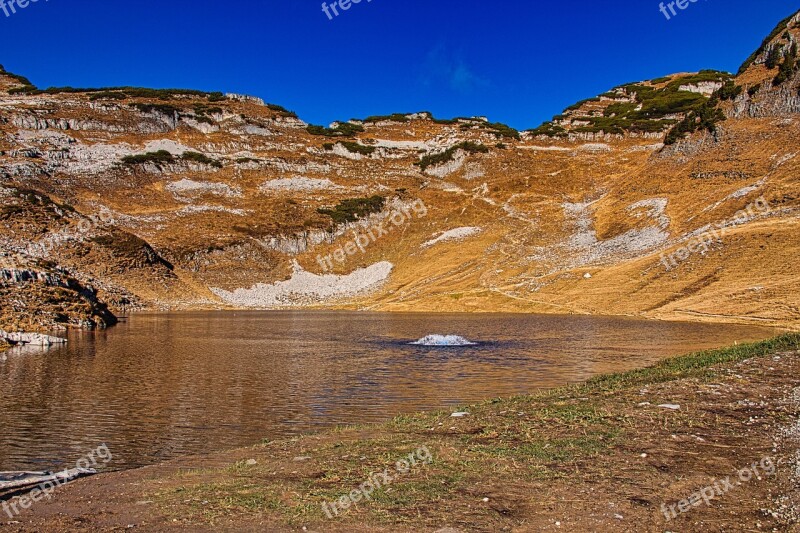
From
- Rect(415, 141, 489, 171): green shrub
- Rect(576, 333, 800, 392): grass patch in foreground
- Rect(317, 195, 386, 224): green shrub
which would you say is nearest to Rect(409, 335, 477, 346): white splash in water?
Rect(576, 333, 800, 392): grass patch in foreground

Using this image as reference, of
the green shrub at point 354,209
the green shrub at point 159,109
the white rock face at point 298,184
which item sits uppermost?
the green shrub at point 159,109

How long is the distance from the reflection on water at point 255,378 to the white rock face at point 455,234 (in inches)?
2771

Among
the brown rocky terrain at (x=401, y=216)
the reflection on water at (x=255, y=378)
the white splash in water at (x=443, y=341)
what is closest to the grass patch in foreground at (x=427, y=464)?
the reflection on water at (x=255, y=378)

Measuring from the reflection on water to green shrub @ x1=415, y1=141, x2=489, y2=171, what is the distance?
5024 inches

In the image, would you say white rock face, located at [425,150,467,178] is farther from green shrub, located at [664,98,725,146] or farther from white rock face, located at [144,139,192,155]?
white rock face, located at [144,139,192,155]

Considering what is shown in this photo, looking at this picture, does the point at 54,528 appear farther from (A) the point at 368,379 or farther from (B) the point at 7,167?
(B) the point at 7,167

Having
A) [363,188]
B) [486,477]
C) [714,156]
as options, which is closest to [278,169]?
[363,188]

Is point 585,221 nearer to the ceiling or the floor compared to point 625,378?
nearer to the ceiling

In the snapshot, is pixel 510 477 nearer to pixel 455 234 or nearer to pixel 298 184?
pixel 455 234

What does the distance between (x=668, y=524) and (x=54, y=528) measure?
1027cm

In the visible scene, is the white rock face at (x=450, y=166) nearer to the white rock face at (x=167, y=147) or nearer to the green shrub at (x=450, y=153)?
the green shrub at (x=450, y=153)

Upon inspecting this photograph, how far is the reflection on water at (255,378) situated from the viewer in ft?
62.2

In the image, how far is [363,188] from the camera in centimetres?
16725

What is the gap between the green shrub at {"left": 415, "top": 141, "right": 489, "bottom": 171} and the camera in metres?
179
